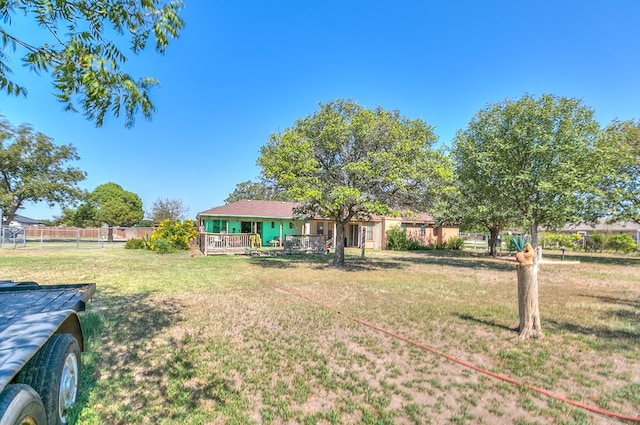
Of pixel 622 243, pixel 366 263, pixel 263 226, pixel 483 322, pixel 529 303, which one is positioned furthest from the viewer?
pixel 622 243

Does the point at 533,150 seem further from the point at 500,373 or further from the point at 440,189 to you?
the point at 500,373

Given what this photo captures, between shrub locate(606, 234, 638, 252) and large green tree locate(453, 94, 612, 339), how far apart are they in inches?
671

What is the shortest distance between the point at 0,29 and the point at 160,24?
1.36 m

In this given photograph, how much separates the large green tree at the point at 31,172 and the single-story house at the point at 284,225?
13137 mm

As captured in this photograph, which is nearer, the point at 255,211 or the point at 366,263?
the point at 366,263

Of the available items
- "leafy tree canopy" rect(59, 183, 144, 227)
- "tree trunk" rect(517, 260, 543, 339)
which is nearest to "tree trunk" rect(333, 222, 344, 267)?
"tree trunk" rect(517, 260, 543, 339)

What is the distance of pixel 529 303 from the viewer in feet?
17.4

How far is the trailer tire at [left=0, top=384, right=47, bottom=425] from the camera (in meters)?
1.59

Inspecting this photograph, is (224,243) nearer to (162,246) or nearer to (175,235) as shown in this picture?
(162,246)

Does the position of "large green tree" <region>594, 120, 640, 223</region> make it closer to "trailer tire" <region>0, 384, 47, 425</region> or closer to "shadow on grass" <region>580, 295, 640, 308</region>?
"shadow on grass" <region>580, 295, 640, 308</region>

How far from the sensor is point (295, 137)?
12.4 metres

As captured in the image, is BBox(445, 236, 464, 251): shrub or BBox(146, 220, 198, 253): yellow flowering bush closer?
BBox(146, 220, 198, 253): yellow flowering bush

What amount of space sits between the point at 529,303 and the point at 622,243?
30.1m

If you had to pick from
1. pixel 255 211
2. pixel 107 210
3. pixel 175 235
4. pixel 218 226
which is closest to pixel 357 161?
pixel 175 235
